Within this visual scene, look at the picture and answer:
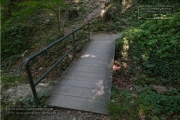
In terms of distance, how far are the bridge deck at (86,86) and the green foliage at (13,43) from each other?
4.99 m

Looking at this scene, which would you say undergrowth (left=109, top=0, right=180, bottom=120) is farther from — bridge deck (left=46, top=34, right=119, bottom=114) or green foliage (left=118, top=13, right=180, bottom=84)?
bridge deck (left=46, top=34, right=119, bottom=114)

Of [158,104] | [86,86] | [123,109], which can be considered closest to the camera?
[123,109]

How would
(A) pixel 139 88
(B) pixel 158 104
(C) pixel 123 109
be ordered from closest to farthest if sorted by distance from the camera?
1. (C) pixel 123 109
2. (B) pixel 158 104
3. (A) pixel 139 88

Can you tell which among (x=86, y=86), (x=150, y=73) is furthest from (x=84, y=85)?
(x=150, y=73)

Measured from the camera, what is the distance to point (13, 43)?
8.07 meters

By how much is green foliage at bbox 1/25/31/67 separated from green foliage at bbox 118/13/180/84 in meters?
6.11

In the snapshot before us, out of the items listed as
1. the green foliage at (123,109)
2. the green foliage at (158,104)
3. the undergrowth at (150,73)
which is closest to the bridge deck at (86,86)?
the green foliage at (123,109)

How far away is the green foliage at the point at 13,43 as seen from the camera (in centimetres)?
783

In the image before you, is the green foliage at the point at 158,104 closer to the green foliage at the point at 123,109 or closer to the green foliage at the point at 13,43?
the green foliage at the point at 123,109

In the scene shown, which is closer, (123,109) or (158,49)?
(123,109)

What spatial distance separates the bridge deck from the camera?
2619 millimetres

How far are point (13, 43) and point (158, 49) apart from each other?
25.6ft

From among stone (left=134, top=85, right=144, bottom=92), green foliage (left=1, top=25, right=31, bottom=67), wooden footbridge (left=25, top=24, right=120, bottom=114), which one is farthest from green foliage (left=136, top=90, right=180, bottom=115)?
green foliage (left=1, top=25, right=31, bottom=67)

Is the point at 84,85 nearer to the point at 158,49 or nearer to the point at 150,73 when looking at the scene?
the point at 150,73
